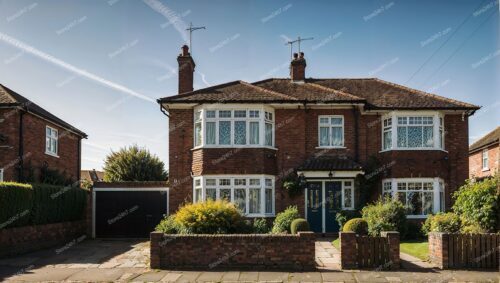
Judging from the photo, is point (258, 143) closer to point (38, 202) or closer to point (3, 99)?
point (38, 202)

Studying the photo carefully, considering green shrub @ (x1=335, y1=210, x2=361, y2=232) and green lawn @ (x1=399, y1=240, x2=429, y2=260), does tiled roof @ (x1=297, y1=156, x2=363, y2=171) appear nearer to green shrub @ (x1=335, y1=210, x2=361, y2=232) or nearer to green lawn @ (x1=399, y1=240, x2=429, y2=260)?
green shrub @ (x1=335, y1=210, x2=361, y2=232)

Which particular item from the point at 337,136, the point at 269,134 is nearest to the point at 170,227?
the point at 269,134

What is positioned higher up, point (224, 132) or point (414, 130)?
point (414, 130)

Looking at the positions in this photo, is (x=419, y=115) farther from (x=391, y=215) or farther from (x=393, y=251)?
(x=393, y=251)

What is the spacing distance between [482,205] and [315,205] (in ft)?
26.0

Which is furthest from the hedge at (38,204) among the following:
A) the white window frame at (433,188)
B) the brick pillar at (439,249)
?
the white window frame at (433,188)

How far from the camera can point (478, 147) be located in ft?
102

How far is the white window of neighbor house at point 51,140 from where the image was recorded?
21772 mm

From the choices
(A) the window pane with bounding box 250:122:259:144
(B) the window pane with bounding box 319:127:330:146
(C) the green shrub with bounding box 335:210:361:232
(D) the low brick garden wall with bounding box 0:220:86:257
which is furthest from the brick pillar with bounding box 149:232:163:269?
(B) the window pane with bounding box 319:127:330:146

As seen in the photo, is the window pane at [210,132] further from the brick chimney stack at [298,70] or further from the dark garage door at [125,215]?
the brick chimney stack at [298,70]

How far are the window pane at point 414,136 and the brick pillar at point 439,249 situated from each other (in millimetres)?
7700

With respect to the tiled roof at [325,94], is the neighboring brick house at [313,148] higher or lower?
lower

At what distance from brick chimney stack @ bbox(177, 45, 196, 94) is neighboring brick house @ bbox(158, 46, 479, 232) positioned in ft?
4.74

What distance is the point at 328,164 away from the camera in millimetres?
18500
